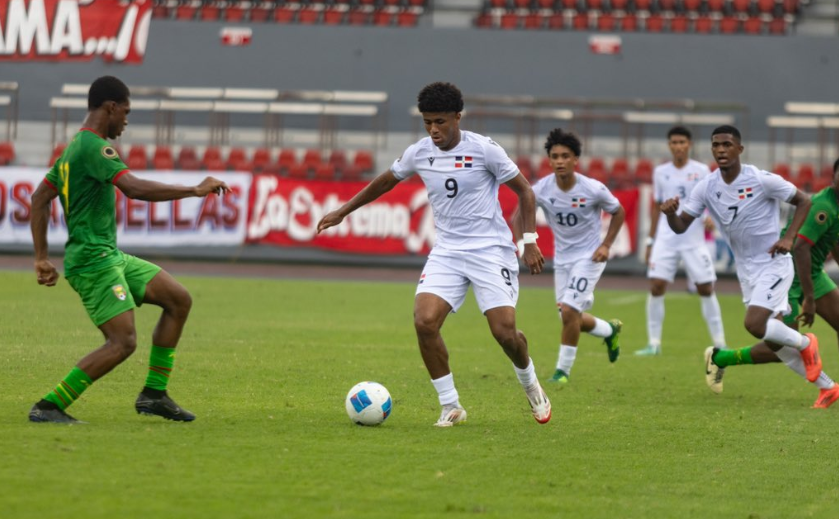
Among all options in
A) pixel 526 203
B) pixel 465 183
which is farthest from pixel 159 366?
pixel 526 203

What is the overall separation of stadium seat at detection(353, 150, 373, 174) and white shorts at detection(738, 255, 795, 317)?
19201 millimetres

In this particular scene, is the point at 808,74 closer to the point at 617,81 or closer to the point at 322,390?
the point at 617,81

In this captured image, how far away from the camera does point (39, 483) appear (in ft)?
19.0

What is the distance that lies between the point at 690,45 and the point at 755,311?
72.8ft

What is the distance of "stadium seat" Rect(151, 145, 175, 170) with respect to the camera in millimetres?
28487

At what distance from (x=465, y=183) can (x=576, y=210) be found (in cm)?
370

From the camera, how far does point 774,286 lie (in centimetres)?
1019

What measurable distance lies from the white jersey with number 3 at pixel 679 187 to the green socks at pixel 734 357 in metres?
4.36

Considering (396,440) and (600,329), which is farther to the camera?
(600,329)

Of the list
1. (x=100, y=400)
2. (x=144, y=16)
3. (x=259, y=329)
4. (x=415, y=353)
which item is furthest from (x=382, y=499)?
(x=144, y=16)

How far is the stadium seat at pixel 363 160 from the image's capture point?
29.1 metres

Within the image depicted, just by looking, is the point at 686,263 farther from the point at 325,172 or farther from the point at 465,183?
the point at 325,172

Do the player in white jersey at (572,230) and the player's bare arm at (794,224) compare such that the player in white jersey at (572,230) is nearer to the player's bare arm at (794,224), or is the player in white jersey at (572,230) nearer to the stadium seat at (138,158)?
the player's bare arm at (794,224)

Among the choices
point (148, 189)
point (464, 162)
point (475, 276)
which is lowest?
point (475, 276)
